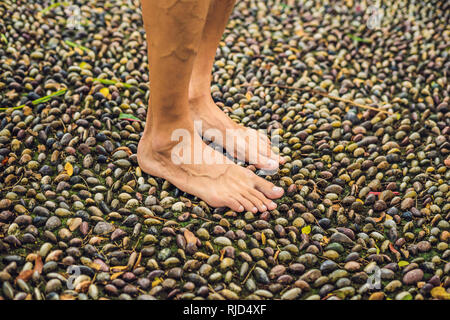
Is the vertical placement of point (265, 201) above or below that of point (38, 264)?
above

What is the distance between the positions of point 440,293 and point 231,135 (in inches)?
36.1

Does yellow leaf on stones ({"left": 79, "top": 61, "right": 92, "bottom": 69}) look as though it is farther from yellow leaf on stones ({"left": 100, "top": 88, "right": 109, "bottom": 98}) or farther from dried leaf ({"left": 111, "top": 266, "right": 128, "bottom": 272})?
dried leaf ({"left": 111, "top": 266, "right": 128, "bottom": 272})

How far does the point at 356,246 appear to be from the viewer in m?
1.39

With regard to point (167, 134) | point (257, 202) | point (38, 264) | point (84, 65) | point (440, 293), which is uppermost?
point (84, 65)

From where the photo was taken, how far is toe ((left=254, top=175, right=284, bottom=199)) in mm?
1545

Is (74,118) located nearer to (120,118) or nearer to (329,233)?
(120,118)

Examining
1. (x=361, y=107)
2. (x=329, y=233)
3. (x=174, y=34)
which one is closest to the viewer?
(x=174, y=34)

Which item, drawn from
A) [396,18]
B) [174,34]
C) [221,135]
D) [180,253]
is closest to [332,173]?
[221,135]

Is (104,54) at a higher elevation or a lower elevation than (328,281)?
higher

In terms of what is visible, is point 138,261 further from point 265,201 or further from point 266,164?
point 266,164

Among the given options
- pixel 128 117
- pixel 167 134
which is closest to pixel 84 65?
pixel 128 117

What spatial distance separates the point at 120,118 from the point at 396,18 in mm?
1918

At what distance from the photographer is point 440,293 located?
1255 mm

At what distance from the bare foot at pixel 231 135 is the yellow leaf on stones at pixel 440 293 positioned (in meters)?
0.70
